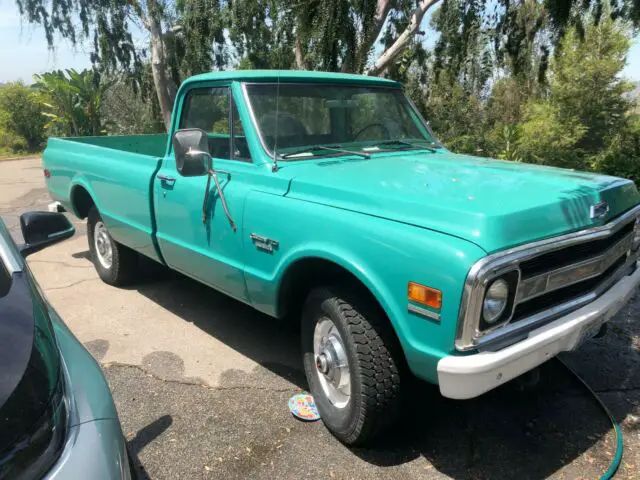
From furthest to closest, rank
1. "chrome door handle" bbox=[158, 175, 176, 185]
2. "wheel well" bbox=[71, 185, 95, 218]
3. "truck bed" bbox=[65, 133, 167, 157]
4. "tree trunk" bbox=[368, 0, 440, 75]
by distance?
"tree trunk" bbox=[368, 0, 440, 75] → "truck bed" bbox=[65, 133, 167, 157] → "wheel well" bbox=[71, 185, 95, 218] → "chrome door handle" bbox=[158, 175, 176, 185]

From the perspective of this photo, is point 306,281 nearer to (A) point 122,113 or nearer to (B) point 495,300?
(B) point 495,300

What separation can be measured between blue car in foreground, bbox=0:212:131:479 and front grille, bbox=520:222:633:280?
177 centimetres

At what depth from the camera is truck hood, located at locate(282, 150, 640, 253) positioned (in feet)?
7.57

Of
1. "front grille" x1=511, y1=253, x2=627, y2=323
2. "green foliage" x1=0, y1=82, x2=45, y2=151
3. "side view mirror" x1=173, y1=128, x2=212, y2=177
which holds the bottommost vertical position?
"green foliage" x1=0, y1=82, x2=45, y2=151

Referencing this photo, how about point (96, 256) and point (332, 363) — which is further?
point (96, 256)

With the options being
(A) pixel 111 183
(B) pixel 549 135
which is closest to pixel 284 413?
(A) pixel 111 183

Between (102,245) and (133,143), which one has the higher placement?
(133,143)

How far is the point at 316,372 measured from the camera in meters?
Result: 3.11

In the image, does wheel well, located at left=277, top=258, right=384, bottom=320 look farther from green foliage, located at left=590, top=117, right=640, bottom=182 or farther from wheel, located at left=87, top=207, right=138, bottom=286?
green foliage, located at left=590, top=117, right=640, bottom=182

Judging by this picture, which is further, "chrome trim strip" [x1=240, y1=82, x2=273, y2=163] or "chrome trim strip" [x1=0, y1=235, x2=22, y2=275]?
"chrome trim strip" [x1=240, y1=82, x2=273, y2=163]

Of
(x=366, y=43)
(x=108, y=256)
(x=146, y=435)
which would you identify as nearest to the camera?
(x=146, y=435)

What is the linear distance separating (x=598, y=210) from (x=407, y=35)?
609 cm

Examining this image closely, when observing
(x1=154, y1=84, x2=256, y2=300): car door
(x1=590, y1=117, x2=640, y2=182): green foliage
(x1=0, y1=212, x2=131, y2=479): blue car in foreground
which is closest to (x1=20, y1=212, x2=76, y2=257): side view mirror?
(x1=0, y1=212, x2=131, y2=479): blue car in foreground

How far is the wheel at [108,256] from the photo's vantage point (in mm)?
5168
